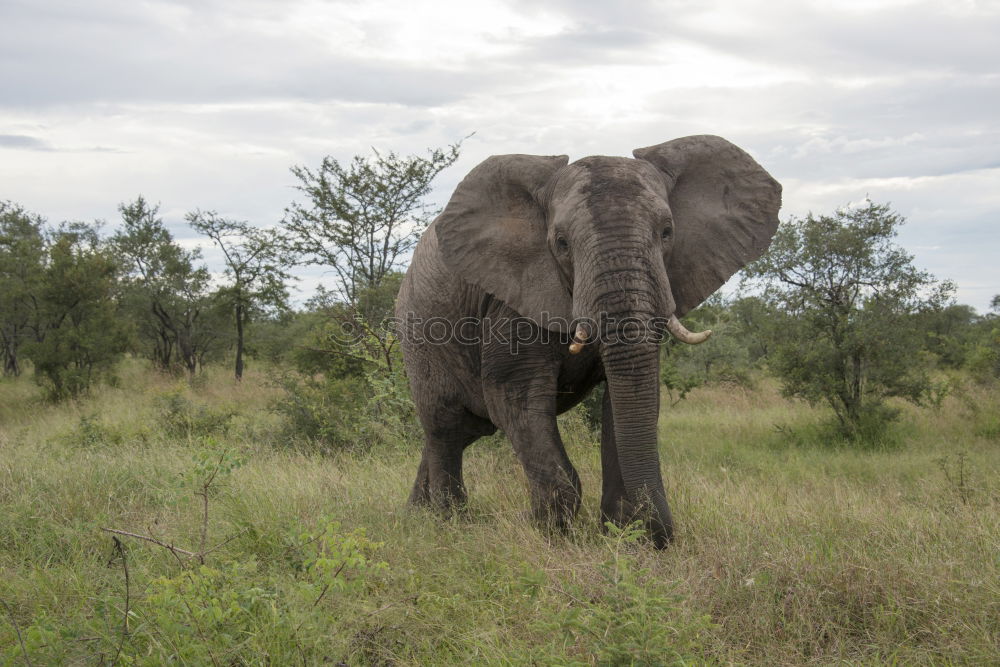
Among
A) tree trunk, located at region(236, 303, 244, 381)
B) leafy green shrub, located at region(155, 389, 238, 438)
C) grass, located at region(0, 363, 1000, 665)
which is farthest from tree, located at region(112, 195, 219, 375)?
grass, located at region(0, 363, 1000, 665)

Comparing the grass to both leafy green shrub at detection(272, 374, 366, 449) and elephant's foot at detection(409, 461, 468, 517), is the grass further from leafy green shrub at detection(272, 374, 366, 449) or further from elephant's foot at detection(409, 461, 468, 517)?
leafy green shrub at detection(272, 374, 366, 449)

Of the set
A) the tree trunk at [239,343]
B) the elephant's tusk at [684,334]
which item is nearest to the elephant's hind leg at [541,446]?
the elephant's tusk at [684,334]

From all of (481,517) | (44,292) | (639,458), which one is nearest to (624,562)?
(639,458)

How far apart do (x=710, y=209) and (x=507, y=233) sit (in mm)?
1194

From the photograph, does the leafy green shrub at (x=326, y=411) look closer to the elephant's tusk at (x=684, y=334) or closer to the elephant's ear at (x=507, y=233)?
the elephant's ear at (x=507, y=233)

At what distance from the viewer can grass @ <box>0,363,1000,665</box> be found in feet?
10.8

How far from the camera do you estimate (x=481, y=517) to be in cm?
549

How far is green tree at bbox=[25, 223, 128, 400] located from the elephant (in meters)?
14.1

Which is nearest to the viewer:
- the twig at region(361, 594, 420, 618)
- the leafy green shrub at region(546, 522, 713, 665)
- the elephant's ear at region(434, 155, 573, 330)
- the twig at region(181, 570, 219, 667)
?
the leafy green shrub at region(546, 522, 713, 665)

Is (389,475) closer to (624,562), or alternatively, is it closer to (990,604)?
(624,562)

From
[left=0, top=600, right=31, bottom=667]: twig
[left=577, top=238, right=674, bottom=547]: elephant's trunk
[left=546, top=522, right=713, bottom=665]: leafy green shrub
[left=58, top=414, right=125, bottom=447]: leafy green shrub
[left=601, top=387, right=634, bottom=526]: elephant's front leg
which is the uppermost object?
[left=577, top=238, right=674, bottom=547]: elephant's trunk

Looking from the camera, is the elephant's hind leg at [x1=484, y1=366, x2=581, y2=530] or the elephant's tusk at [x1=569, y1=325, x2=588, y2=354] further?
the elephant's hind leg at [x1=484, y1=366, x2=581, y2=530]

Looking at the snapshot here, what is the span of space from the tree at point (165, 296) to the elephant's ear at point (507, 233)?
788 inches

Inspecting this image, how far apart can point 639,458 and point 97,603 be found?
2.72m
